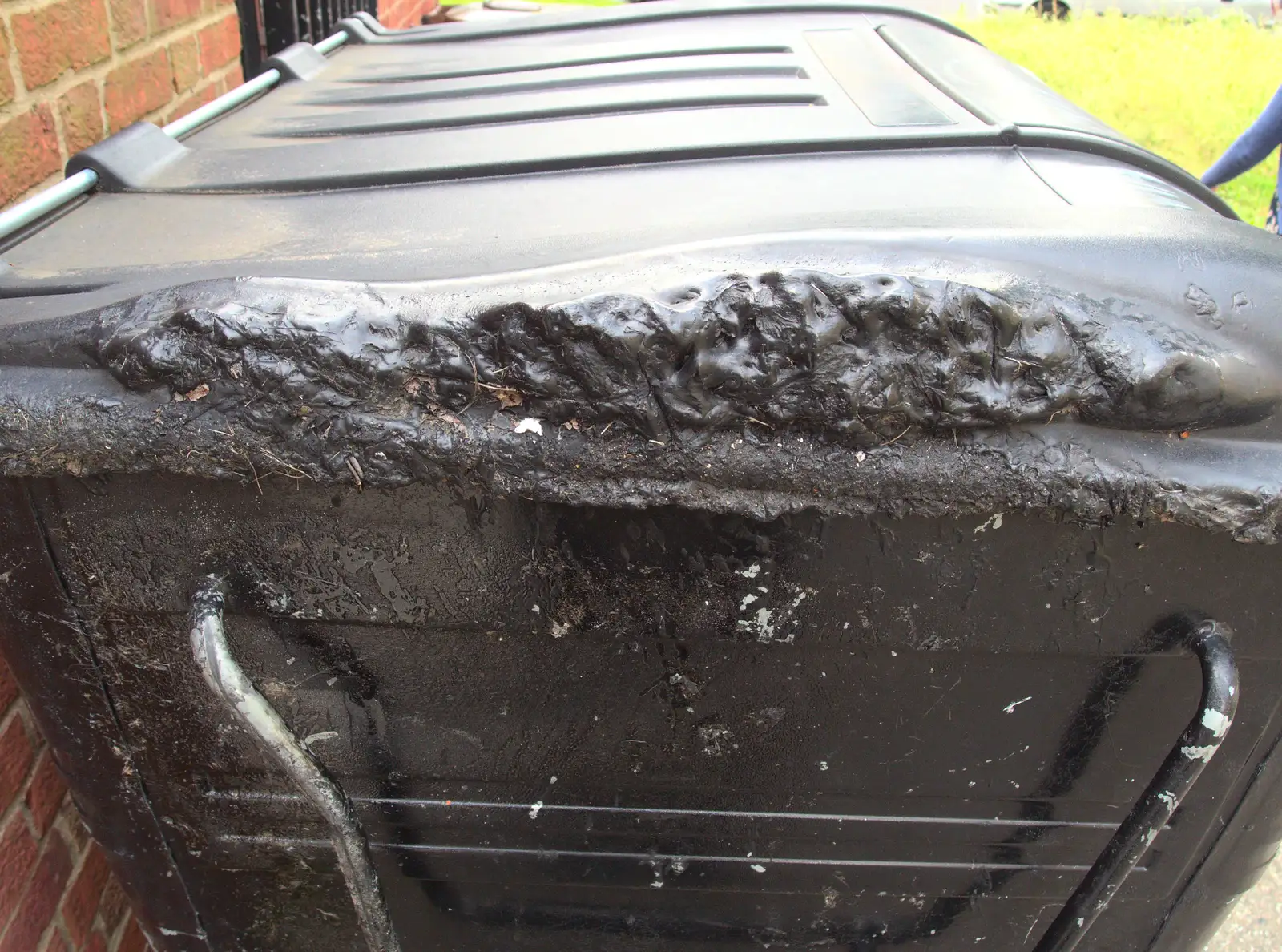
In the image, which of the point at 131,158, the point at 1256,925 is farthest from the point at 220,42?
the point at 1256,925

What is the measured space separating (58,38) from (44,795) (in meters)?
1.37

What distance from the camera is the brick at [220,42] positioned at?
7.65 ft

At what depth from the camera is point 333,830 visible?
0.99 metres

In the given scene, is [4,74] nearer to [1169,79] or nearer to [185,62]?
[185,62]

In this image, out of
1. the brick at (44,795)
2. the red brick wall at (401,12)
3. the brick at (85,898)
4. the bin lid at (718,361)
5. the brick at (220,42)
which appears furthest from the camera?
the red brick wall at (401,12)

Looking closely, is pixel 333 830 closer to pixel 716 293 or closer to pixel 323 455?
pixel 323 455

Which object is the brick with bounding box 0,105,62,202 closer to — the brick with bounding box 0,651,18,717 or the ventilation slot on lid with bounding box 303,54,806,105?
the brick with bounding box 0,651,18,717

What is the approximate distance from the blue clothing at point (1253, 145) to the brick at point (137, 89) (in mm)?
4088

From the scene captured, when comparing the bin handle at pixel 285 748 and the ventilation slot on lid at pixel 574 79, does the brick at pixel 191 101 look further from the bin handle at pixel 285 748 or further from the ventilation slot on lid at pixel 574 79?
the bin handle at pixel 285 748

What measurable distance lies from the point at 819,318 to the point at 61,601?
859mm

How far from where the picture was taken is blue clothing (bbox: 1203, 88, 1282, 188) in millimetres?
3809

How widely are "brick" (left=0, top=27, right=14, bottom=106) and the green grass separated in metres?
5.05

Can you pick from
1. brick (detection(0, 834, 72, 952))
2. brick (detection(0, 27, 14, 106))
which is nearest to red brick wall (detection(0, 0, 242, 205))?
brick (detection(0, 27, 14, 106))

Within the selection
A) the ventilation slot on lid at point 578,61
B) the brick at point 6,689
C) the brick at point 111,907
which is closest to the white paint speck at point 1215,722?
the ventilation slot on lid at point 578,61
